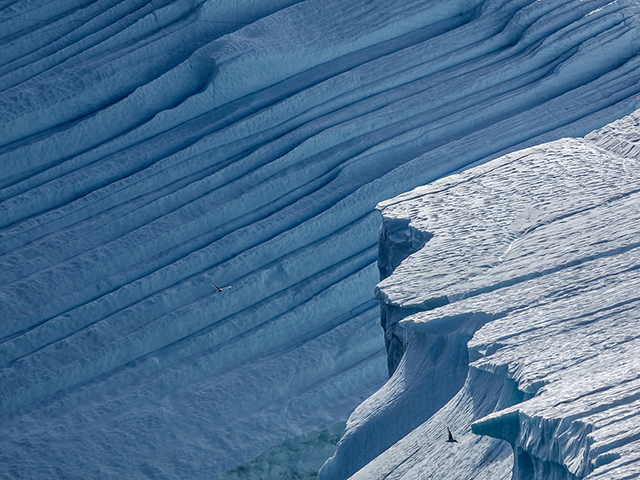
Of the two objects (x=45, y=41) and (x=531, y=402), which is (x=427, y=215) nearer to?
(x=531, y=402)

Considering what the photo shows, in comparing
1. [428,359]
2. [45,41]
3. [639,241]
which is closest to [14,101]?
[45,41]

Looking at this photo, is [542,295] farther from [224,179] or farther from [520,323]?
[224,179]

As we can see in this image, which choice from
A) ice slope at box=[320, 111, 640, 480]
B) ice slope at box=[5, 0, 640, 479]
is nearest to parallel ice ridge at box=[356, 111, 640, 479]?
ice slope at box=[320, 111, 640, 480]

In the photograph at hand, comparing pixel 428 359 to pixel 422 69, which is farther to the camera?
pixel 422 69

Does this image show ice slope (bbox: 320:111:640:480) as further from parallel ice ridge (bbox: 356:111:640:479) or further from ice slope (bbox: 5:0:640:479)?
ice slope (bbox: 5:0:640:479)

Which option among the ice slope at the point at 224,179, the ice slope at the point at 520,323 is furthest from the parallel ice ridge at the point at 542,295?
the ice slope at the point at 224,179

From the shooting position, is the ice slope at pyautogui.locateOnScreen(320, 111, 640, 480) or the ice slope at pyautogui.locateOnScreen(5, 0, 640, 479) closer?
the ice slope at pyautogui.locateOnScreen(320, 111, 640, 480)
